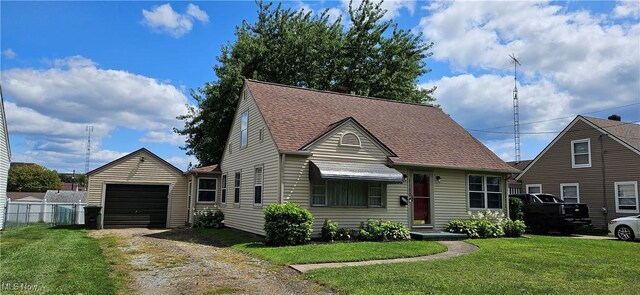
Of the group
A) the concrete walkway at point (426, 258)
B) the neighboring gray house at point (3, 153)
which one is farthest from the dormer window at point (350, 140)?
the neighboring gray house at point (3, 153)

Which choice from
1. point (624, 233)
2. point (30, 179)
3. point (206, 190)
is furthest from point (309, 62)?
point (30, 179)

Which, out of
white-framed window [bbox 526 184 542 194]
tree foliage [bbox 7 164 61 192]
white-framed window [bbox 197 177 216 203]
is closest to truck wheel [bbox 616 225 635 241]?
white-framed window [bbox 526 184 542 194]

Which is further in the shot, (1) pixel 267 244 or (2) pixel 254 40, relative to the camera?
(2) pixel 254 40

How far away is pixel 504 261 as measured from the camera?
1003 centimetres

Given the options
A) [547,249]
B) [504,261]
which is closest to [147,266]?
[504,261]

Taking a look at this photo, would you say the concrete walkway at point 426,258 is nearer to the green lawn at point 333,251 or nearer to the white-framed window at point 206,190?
the green lawn at point 333,251

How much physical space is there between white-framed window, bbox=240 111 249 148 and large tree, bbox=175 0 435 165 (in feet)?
29.7

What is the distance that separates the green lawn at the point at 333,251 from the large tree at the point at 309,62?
1587 centimetres

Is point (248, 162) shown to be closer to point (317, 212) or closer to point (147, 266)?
point (317, 212)

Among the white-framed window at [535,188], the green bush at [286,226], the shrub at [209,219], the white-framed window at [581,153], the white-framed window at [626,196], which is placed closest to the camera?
the green bush at [286,226]

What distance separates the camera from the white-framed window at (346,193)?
14.4 m

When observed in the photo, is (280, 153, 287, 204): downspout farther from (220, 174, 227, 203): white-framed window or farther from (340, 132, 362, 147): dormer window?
(220, 174, 227, 203): white-framed window

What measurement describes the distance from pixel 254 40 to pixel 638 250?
2390 centimetres

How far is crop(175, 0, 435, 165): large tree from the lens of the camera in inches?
1117
